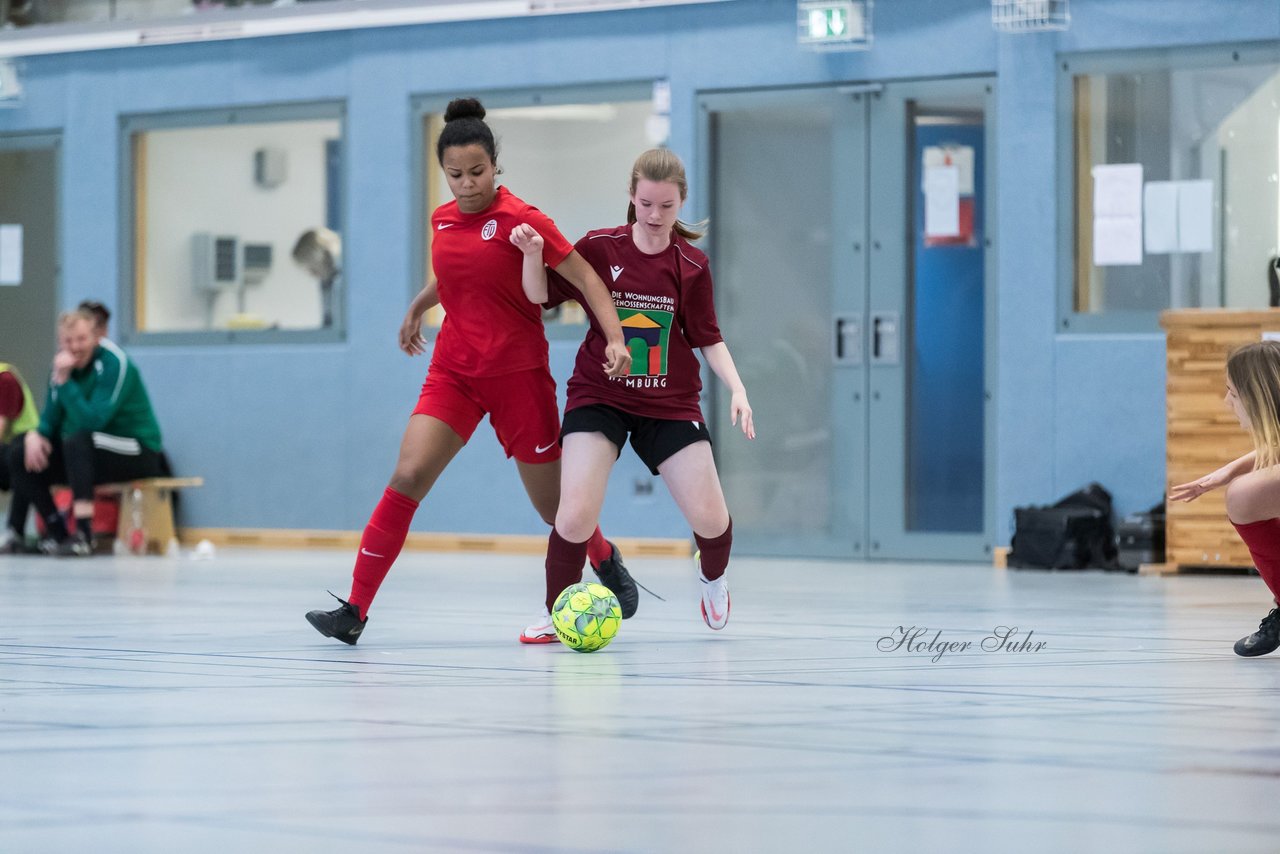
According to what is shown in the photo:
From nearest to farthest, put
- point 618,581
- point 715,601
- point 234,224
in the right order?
point 715,601, point 618,581, point 234,224

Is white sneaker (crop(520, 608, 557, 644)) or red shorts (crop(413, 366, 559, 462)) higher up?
red shorts (crop(413, 366, 559, 462))

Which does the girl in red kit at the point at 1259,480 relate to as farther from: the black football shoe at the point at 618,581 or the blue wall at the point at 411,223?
the blue wall at the point at 411,223

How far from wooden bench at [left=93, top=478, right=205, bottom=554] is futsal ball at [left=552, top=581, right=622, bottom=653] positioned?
5.74 metres

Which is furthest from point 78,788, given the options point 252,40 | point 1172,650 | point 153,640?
point 252,40

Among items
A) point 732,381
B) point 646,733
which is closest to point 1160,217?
point 732,381

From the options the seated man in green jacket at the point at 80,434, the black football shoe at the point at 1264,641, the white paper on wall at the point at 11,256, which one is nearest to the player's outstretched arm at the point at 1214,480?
the black football shoe at the point at 1264,641

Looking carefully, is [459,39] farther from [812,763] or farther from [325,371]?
[812,763]

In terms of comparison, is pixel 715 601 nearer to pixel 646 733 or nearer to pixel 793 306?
pixel 646 733

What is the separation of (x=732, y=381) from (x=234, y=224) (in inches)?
277

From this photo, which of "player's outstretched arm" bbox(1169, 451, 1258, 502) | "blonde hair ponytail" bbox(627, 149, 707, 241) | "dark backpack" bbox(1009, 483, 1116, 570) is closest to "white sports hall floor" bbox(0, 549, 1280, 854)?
"player's outstretched arm" bbox(1169, 451, 1258, 502)

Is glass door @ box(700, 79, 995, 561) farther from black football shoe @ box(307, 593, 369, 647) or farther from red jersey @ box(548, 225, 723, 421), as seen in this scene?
black football shoe @ box(307, 593, 369, 647)

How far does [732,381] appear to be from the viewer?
528 cm

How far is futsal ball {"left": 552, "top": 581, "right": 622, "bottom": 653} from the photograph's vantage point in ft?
16.7

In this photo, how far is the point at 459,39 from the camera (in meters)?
10.9
